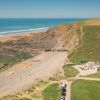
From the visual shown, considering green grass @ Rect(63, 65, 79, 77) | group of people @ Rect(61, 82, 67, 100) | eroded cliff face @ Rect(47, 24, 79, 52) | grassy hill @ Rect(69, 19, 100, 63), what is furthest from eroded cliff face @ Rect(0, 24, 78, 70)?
group of people @ Rect(61, 82, 67, 100)

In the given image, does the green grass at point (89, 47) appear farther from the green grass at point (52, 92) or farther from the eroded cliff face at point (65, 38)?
the green grass at point (52, 92)

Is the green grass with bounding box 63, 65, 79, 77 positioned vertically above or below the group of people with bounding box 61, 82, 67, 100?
below

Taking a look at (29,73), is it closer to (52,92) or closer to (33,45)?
(52,92)

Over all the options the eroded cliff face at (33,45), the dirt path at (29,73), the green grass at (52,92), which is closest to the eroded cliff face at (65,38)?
the eroded cliff face at (33,45)

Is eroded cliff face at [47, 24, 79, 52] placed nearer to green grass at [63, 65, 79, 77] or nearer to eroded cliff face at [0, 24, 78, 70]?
eroded cliff face at [0, 24, 78, 70]

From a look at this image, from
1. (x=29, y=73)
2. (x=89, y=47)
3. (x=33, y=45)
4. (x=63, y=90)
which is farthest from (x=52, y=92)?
(x=33, y=45)

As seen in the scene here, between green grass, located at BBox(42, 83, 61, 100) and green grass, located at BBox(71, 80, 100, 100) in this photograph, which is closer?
green grass, located at BBox(71, 80, 100, 100)
